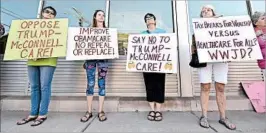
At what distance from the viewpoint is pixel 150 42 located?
10.0 ft

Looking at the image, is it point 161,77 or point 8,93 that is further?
point 8,93

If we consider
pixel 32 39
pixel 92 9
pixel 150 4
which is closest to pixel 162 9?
pixel 150 4

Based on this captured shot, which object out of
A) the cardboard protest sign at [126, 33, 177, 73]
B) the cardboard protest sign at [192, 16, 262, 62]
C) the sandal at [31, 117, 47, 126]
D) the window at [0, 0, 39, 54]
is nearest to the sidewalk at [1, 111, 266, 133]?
the sandal at [31, 117, 47, 126]

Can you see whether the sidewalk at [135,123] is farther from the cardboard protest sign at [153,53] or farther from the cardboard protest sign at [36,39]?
the cardboard protest sign at [36,39]

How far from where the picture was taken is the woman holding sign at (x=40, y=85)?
2.92 meters

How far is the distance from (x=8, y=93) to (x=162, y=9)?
322 cm

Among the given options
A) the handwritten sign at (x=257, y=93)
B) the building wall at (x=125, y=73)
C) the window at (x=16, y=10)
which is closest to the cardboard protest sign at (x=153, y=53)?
the building wall at (x=125, y=73)

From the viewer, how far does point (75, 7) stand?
4.30 meters

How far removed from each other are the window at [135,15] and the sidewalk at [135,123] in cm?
160

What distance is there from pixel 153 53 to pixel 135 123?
3.16ft

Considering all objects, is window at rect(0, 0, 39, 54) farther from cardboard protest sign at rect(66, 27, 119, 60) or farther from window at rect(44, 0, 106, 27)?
cardboard protest sign at rect(66, 27, 119, 60)

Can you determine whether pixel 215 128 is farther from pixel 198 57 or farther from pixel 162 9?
pixel 162 9

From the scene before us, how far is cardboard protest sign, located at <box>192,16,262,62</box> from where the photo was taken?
104 inches

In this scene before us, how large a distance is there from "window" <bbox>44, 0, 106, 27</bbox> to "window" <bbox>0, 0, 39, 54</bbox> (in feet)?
0.88
